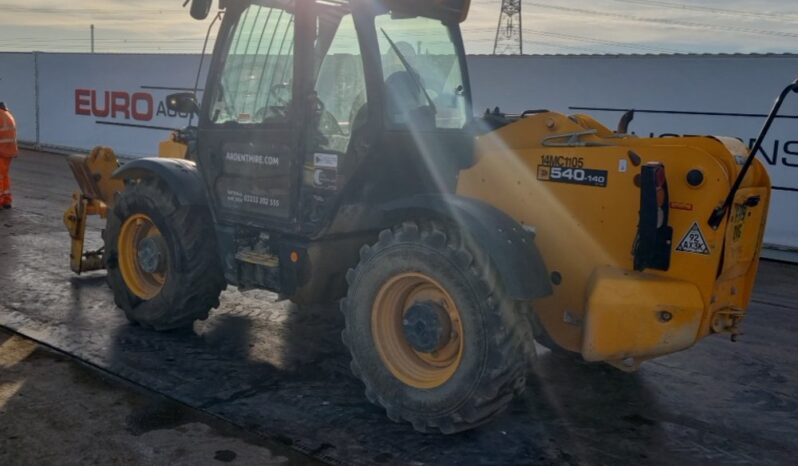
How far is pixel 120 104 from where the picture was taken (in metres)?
18.0

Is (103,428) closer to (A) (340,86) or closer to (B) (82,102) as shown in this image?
(A) (340,86)

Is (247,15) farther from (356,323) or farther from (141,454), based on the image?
(141,454)

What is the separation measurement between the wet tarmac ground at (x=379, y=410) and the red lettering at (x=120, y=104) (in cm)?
1100

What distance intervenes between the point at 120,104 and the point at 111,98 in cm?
40

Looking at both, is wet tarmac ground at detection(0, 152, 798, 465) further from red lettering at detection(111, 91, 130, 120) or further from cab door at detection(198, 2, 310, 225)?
red lettering at detection(111, 91, 130, 120)

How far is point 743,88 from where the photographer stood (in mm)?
10258

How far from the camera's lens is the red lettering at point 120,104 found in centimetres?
1778

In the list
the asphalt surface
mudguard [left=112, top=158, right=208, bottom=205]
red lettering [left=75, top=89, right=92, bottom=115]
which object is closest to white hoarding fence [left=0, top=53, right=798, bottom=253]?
red lettering [left=75, top=89, right=92, bottom=115]

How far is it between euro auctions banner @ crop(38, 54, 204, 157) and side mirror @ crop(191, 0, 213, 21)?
10325 mm

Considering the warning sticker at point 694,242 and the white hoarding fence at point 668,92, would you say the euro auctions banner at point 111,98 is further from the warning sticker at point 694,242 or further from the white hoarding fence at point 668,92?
the warning sticker at point 694,242

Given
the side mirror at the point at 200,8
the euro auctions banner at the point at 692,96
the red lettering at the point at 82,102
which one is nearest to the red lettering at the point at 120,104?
the red lettering at the point at 82,102

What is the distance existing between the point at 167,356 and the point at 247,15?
2.37 m

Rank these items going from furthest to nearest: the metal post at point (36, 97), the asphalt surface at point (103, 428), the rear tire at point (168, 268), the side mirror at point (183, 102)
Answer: the metal post at point (36, 97)
the rear tire at point (168, 268)
the side mirror at point (183, 102)
the asphalt surface at point (103, 428)

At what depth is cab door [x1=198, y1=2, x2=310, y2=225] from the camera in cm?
524
